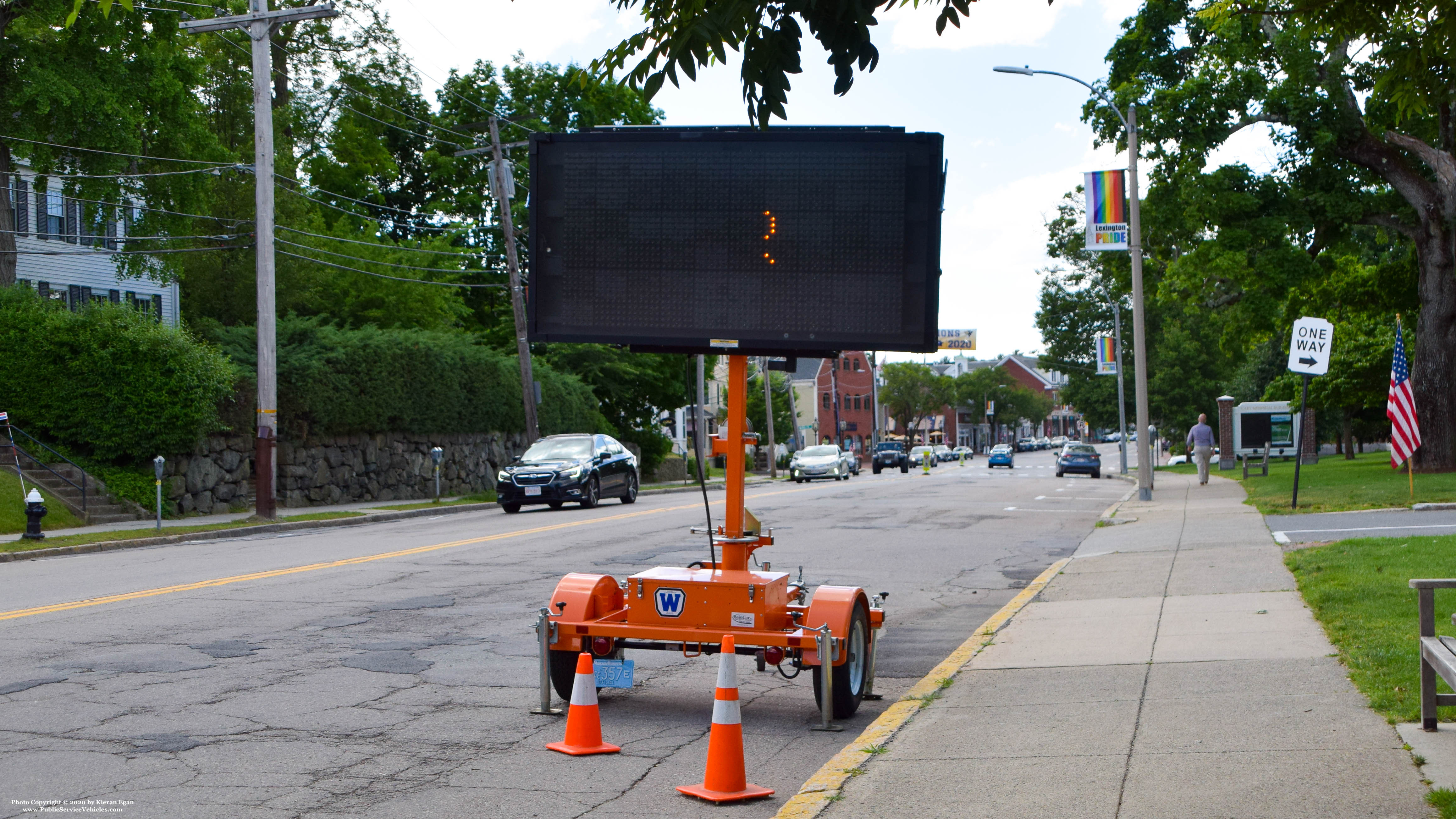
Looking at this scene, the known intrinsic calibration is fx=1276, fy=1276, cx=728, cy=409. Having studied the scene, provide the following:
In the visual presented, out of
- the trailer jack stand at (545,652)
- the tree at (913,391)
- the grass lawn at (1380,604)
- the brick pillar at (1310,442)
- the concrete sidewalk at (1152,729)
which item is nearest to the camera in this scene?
the concrete sidewalk at (1152,729)

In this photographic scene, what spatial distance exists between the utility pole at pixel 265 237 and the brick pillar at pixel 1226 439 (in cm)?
3129

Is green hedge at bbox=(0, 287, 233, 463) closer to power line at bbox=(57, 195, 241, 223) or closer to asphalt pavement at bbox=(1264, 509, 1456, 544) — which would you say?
power line at bbox=(57, 195, 241, 223)

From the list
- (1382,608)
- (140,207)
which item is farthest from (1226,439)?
(1382,608)

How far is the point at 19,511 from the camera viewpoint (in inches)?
861

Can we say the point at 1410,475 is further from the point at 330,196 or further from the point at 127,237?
the point at 330,196

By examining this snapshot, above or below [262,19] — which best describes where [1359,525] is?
below

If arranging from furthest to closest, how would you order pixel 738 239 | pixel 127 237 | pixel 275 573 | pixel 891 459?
pixel 891 459
pixel 127 237
pixel 275 573
pixel 738 239

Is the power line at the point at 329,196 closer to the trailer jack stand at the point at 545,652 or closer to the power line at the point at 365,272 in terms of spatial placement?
the power line at the point at 365,272

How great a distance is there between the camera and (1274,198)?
1099 inches

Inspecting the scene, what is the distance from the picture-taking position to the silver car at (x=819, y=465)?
4831 cm

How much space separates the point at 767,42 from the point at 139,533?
18578 millimetres

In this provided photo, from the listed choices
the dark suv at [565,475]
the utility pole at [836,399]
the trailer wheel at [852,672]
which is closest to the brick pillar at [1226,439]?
the dark suv at [565,475]

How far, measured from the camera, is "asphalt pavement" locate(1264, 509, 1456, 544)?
14859mm

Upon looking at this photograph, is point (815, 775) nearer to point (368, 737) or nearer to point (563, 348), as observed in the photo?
point (368, 737)
